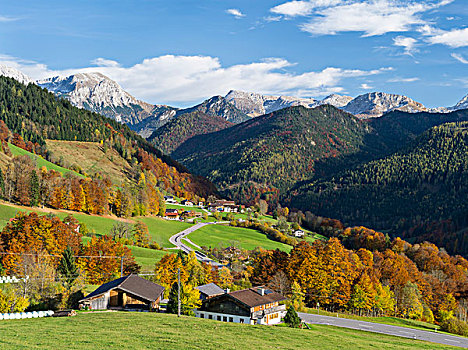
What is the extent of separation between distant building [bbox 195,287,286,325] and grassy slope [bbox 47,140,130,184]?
385 ft

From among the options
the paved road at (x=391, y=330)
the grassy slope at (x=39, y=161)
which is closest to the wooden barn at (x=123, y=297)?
the paved road at (x=391, y=330)

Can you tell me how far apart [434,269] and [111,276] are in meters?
99.6

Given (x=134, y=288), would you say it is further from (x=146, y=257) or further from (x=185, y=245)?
(x=185, y=245)

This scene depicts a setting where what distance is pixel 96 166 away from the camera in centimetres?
18112

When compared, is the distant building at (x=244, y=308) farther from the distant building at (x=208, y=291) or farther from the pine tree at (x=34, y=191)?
the pine tree at (x=34, y=191)

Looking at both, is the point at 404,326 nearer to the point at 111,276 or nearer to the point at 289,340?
the point at 289,340

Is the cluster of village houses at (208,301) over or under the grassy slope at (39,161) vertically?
under

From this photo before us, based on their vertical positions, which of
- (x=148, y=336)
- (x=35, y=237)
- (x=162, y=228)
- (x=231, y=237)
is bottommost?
(x=231, y=237)

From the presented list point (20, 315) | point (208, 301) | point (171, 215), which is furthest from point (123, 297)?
point (171, 215)

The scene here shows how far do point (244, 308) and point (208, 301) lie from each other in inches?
244

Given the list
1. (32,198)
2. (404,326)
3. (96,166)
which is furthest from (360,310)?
(96,166)

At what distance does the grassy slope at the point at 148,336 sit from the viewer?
27516mm

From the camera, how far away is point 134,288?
179ft

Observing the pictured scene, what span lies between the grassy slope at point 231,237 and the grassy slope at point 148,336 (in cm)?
7987
